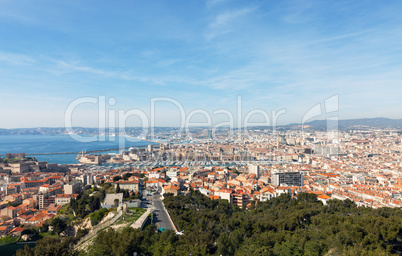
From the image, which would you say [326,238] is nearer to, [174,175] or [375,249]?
[375,249]

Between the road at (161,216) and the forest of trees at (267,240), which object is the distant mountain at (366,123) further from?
the forest of trees at (267,240)

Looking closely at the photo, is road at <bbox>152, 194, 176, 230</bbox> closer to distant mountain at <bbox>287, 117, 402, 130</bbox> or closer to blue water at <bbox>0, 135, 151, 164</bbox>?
blue water at <bbox>0, 135, 151, 164</bbox>

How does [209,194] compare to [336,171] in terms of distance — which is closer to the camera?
[209,194]

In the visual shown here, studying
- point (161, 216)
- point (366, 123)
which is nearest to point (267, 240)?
point (161, 216)

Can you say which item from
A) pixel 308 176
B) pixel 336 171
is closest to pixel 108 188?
pixel 308 176

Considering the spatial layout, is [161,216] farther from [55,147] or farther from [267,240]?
[55,147]

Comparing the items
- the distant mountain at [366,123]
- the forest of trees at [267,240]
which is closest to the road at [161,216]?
the forest of trees at [267,240]

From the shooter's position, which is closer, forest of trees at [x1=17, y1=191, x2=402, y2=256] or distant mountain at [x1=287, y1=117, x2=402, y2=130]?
forest of trees at [x1=17, y1=191, x2=402, y2=256]

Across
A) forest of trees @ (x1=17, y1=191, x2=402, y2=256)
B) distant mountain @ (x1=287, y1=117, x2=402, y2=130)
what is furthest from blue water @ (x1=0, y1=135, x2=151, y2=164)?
distant mountain @ (x1=287, y1=117, x2=402, y2=130)
